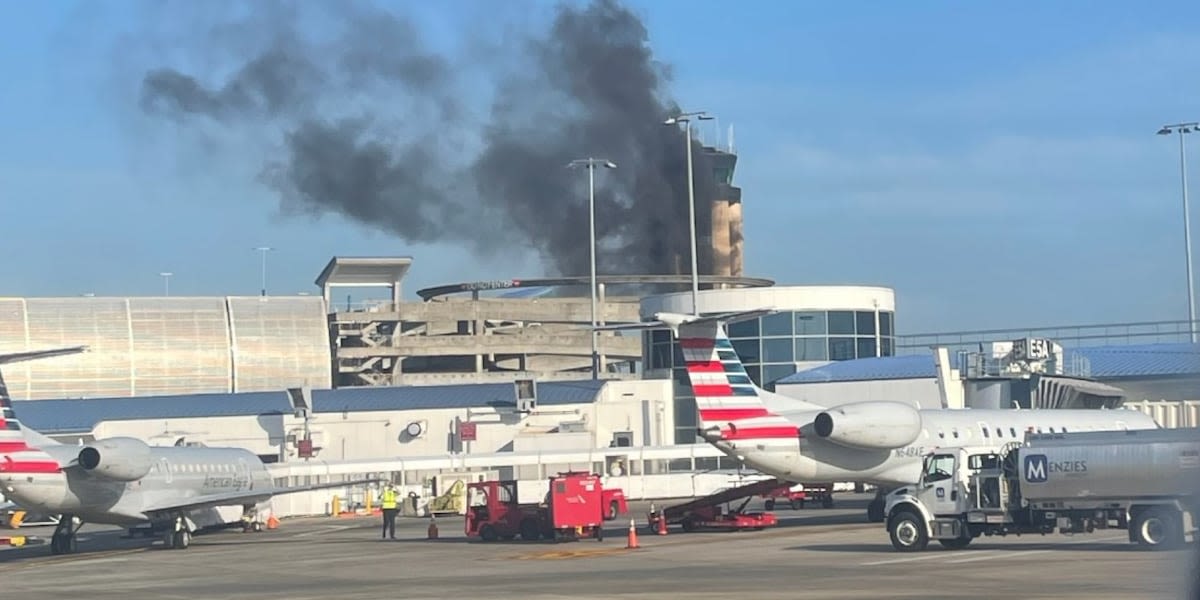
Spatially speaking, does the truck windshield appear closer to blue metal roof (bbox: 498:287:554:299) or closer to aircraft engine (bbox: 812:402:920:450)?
aircraft engine (bbox: 812:402:920:450)

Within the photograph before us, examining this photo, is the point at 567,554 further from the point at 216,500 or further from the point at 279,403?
the point at 279,403

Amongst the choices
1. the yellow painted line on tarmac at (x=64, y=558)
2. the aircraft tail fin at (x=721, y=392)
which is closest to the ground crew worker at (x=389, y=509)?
the yellow painted line on tarmac at (x=64, y=558)

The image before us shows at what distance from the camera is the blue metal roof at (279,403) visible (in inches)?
3110

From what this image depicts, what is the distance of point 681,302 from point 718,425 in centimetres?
4134

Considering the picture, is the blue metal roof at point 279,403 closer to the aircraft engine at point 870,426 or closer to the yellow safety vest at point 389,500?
the yellow safety vest at point 389,500

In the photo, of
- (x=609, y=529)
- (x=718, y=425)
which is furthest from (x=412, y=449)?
(x=718, y=425)

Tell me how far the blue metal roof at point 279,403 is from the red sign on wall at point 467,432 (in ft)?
8.40

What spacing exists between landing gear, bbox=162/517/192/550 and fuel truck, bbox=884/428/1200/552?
2453 cm

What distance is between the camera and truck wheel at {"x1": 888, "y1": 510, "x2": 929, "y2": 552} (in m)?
34.6

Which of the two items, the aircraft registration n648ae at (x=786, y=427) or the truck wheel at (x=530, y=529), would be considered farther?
the truck wheel at (x=530, y=529)

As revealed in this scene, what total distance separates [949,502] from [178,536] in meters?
26.2

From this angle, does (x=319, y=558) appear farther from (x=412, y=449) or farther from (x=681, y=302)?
(x=681, y=302)

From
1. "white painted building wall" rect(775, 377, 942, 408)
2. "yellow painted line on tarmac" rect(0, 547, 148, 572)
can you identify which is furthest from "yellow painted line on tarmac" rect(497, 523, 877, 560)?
"white painted building wall" rect(775, 377, 942, 408)

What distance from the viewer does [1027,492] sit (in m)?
33.2
